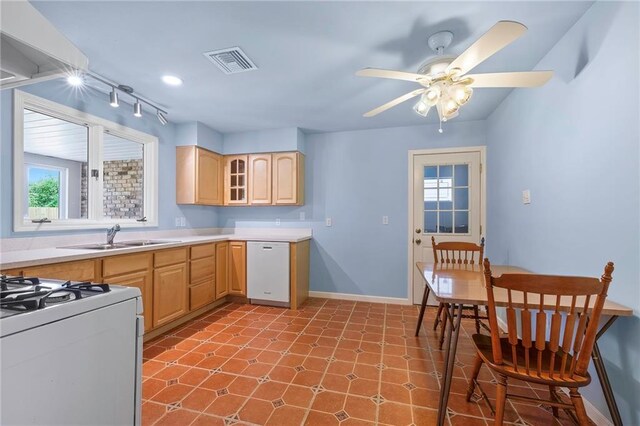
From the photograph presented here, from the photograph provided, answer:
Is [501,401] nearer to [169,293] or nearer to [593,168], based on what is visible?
[593,168]

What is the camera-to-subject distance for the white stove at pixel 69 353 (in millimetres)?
667

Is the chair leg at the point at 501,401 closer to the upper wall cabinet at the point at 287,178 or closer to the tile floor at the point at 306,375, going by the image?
the tile floor at the point at 306,375

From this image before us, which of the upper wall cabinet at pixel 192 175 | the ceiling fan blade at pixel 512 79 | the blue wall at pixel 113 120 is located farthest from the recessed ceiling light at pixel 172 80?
the ceiling fan blade at pixel 512 79

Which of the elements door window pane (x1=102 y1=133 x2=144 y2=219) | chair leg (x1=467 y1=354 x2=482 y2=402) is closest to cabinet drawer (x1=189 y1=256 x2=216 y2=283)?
door window pane (x1=102 y1=133 x2=144 y2=219)

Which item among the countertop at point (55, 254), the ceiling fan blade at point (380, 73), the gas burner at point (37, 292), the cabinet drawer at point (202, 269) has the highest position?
the ceiling fan blade at point (380, 73)

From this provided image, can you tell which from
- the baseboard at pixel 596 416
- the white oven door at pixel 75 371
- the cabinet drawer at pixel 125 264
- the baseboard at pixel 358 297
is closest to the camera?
the white oven door at pixel 75 371

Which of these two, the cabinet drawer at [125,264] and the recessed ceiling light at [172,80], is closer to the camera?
the cabinet drawer at [125,264]

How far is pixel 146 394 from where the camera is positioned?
69.7 inches

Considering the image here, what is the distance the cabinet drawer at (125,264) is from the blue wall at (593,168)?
3256 mm

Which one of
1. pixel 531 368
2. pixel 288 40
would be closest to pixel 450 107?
pixel 288 40

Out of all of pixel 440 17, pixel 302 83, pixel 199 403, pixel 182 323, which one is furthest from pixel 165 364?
pixel 440 17

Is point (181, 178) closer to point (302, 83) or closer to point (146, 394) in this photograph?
point (302, 83)

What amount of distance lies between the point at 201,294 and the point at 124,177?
172 centimetres

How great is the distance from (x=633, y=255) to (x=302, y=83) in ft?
8.16
